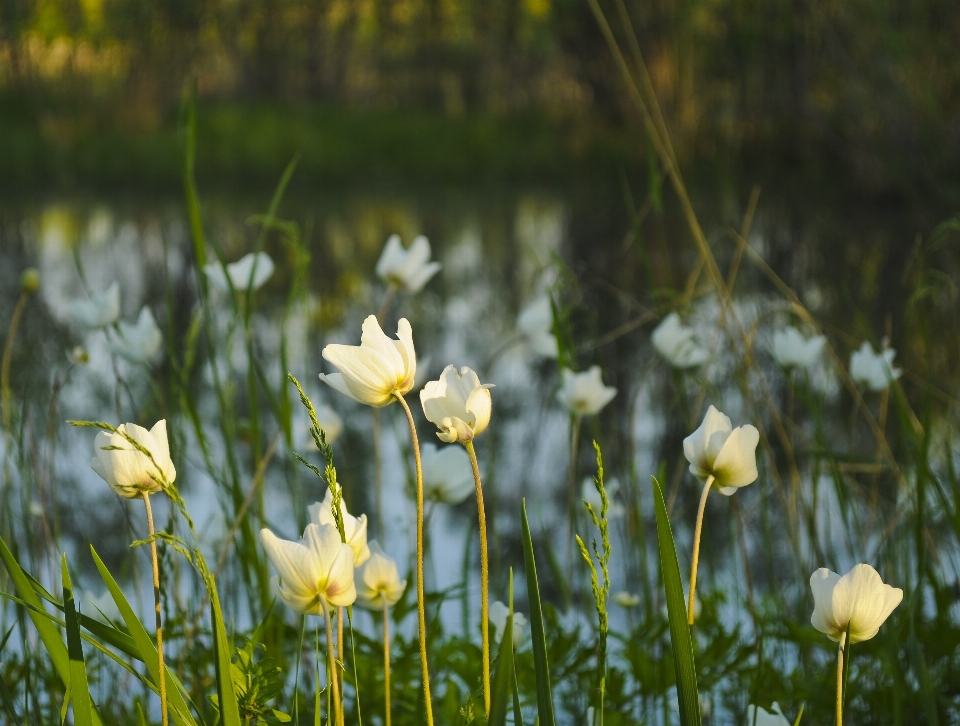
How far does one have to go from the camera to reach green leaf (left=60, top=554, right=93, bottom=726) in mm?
522

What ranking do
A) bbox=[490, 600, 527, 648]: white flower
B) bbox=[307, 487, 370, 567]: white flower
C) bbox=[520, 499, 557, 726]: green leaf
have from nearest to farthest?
bbox=[520, 499, 557, 726]: green leaf, bbox=[307, 487, 370, 567]: white flower, bbox=[490, 600, 527, 648]: white flower

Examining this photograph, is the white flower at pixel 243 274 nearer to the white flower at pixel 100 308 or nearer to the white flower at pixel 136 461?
the white flower at pixel 100 308

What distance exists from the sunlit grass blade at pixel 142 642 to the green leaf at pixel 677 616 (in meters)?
0.26

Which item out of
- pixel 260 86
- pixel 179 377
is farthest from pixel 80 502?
pixel 260 86

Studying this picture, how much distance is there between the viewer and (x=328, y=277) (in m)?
4.20

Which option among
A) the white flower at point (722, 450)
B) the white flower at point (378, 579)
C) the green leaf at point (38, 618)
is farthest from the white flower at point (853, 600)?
the green leaf at point (38, 618)

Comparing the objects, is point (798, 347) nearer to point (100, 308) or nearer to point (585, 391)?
point (585, 391)

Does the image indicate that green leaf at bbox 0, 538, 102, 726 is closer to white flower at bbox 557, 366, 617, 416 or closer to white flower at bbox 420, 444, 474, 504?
white flower at bbox 420, 444, 474, 504

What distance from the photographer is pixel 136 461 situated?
60 centimetres

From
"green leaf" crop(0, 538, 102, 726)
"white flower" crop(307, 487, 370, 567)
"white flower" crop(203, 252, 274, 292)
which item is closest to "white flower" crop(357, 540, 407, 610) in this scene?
"white flower" crop(307, 487, 370, 567)

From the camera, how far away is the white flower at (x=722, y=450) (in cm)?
67

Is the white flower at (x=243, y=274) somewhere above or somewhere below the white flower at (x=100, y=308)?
above

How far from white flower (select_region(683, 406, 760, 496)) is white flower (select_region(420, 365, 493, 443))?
15cm

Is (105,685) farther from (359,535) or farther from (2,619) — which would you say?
(359,535)
